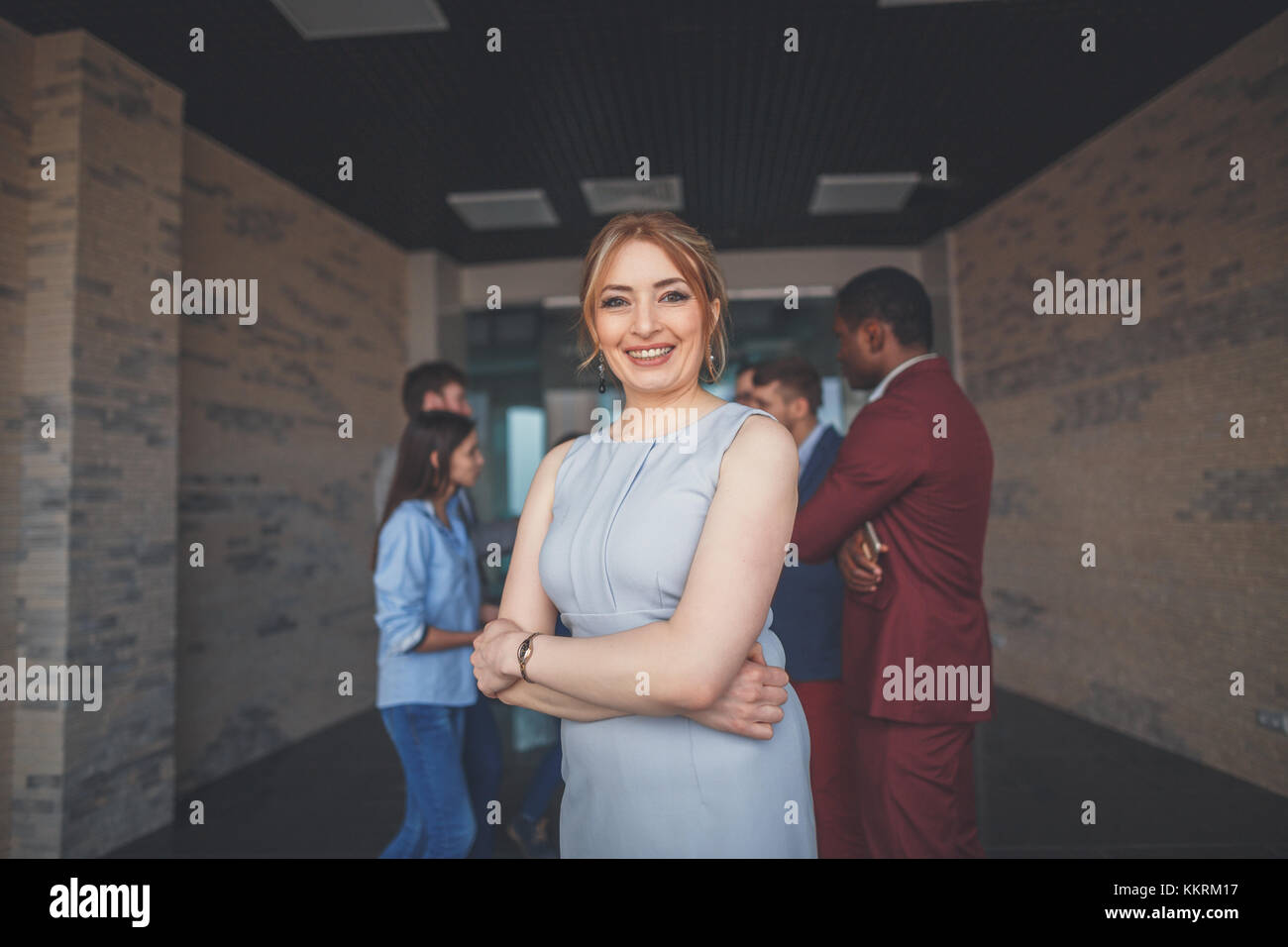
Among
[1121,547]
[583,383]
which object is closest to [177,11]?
[583,383]

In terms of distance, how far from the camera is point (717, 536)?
1131 millimetres

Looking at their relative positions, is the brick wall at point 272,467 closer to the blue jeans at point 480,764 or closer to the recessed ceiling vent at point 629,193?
the recessed ceiling vent at point 629,193

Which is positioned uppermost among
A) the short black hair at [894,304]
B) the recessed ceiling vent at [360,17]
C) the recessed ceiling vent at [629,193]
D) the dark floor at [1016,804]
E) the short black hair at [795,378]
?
the recessed ceiling vent at [629,193]

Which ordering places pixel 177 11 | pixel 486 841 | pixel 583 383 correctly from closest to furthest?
1. pixel 486 841
2. pixel 177 11
3. pixel 583 383

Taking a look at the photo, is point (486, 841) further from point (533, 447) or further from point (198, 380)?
point (533, 447)

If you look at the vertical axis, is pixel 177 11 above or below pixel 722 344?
above

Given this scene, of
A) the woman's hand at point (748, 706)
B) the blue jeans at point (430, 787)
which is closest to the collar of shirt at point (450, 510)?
the blue jeans at point (430, 787)

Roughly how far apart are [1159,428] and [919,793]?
3.86 metres

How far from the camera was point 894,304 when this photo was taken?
2.32m

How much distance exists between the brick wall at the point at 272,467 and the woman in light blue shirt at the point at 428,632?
260cm

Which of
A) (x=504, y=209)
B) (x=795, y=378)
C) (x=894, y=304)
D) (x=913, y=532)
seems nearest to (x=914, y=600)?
(x=913, y=532)

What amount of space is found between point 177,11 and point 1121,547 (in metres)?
5.83

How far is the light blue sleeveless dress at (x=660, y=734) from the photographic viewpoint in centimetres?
121
